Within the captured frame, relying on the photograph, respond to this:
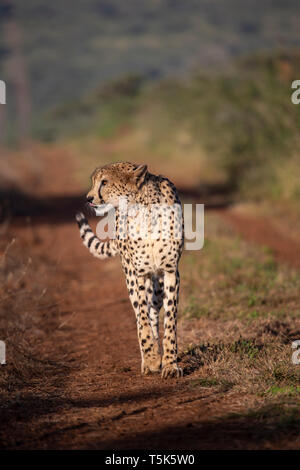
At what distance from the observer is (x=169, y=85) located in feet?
105

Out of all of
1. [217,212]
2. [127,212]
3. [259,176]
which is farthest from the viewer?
[259,176]

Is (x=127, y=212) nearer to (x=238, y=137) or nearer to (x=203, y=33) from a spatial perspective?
(x=238, y=137)

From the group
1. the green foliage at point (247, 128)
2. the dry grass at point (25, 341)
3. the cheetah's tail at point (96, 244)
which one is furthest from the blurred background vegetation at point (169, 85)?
the cheetah's tail at point (96, 244)

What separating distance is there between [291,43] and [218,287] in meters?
7.20

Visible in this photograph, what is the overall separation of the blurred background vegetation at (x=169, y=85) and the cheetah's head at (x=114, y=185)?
7.41 meters

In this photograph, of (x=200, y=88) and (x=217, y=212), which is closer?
(x=217, y=212)

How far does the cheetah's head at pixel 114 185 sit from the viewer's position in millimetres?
4551

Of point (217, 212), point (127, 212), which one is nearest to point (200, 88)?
point (217, 212)

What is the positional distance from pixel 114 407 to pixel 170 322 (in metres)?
0.79

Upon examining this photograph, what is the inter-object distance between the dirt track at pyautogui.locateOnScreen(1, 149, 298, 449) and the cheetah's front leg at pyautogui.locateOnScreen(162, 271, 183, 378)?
0.13m

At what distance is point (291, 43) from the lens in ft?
40.9

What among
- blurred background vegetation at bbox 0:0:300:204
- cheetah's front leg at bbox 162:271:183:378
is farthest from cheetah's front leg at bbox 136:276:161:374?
blurred background vegetation at bbox 0:0:300:204

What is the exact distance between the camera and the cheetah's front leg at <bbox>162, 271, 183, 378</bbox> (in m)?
4.43
